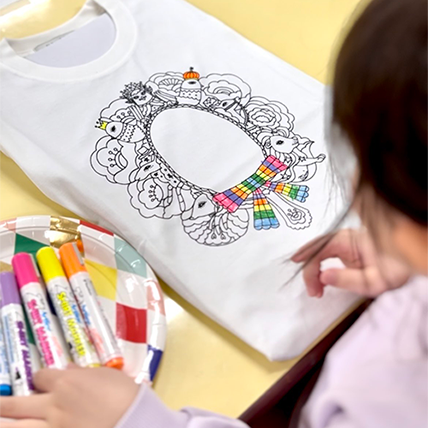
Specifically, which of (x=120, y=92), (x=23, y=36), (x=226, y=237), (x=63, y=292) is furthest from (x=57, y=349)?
(x=23, y=36)

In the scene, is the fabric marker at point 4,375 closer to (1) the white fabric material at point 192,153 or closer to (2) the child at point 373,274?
(2) the child at point 373,274

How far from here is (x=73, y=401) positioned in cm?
33

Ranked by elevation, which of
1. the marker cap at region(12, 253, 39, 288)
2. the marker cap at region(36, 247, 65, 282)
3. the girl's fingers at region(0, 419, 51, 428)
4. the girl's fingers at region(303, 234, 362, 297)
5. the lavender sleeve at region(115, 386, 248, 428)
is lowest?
the girl's fingers at region(0, 419, 51, 428)

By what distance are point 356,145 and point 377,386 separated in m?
0.20

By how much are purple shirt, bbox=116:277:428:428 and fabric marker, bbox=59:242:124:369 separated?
34 millimetres

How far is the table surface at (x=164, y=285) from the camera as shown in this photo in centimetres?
36

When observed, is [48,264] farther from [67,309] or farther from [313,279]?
[313,279]

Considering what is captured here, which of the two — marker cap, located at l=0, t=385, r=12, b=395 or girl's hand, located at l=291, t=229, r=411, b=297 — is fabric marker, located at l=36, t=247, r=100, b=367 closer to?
marker cap, located at l=0, t=385, r=12, b=395

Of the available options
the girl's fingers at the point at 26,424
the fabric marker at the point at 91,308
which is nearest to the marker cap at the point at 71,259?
the fabric marker at the point at 91,308

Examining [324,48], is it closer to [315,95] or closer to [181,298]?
[315,95]

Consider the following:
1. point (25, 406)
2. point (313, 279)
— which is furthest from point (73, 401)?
point (313, 279)

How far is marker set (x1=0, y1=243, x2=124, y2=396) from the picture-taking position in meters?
0.34

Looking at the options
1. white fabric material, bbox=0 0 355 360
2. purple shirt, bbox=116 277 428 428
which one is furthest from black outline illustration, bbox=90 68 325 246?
purple shirt, bbox=116 277 428 428

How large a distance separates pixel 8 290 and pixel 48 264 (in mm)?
32
